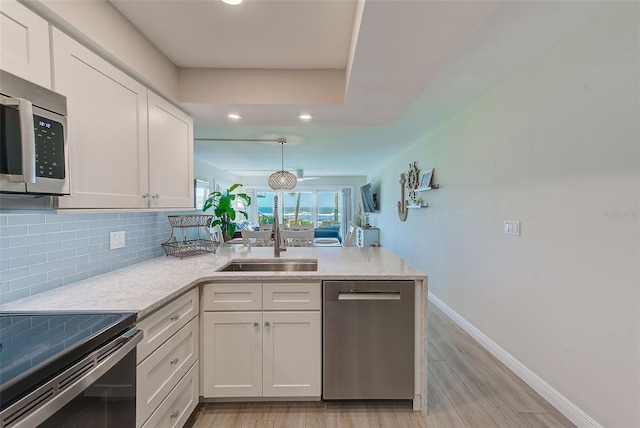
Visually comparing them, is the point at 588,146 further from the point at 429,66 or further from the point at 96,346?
the point at 96,346

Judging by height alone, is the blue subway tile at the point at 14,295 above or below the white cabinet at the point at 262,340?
above

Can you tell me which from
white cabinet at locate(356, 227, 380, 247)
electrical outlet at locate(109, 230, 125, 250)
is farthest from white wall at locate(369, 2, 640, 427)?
white cabinet at locate(356, 227, 380, 247)

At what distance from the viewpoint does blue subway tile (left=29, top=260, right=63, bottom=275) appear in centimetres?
130

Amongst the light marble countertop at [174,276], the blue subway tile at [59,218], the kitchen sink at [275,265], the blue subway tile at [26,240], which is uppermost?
the blue subway tile at [59,218]

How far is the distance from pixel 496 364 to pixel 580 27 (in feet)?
8.01

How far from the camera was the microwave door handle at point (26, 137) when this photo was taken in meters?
0.88

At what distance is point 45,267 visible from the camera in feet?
4.45

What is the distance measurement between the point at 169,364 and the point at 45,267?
0.80 metres

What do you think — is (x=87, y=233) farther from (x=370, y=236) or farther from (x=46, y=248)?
(x=370, y=236)

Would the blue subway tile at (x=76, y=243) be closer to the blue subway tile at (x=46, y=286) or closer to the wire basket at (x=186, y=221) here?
the blue subway tile at (x=46, y=286)

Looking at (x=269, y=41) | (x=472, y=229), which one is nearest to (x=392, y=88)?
(x=269, y=41)

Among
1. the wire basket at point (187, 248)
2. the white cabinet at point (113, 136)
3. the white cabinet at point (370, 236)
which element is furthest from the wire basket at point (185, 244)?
the white cabinet at point (370, 236)

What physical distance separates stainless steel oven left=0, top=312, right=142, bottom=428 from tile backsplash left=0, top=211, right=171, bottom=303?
0.84 feet

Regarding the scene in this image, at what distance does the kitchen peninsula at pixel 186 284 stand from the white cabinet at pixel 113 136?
443mm
